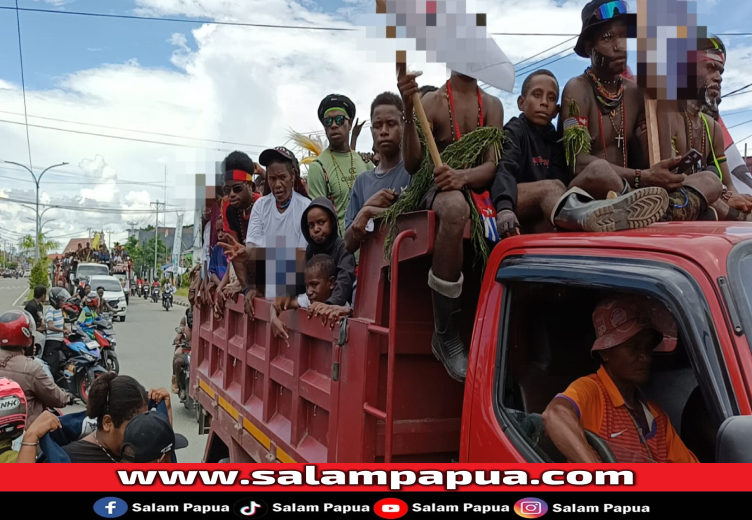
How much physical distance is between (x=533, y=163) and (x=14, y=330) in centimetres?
373

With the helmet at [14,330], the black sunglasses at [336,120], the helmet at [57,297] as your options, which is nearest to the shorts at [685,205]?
the black sunglasses at [336,120]

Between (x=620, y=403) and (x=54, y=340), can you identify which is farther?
(x=54, y=340)

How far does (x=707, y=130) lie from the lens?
297cm

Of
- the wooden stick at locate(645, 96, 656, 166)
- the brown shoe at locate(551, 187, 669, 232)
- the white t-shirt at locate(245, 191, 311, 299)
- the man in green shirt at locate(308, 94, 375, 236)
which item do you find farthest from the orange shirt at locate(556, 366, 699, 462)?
the man in green shirt at locate(308, 94, 375, 236)

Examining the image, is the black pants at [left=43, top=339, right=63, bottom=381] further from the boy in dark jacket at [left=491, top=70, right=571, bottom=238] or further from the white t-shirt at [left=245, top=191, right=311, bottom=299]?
the boy in dark jacket at [left=491, top=70, right=571, bottom=238]

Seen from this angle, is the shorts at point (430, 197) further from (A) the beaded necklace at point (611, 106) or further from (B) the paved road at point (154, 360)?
(B) the paved road at point (154, 360)

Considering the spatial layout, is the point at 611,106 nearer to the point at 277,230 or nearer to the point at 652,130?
the point at 652,130

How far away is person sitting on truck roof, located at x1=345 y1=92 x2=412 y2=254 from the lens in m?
2.76

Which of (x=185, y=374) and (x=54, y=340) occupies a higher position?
(x=54, y=340)
